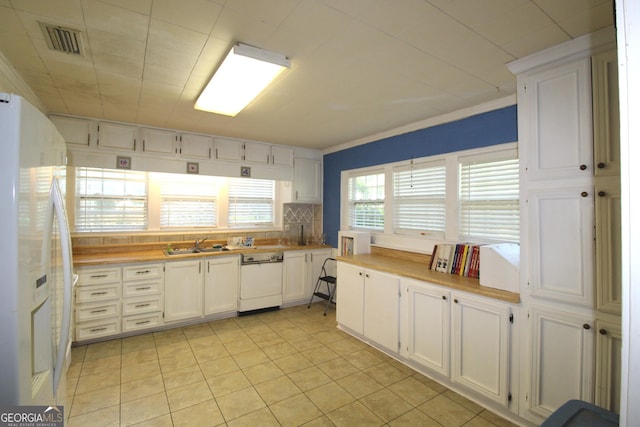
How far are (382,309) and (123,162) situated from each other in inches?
137

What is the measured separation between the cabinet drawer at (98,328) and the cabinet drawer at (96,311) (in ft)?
0.18

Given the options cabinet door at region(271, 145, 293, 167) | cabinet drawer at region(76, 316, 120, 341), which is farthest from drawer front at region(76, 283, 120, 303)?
cabinet door at region(271, 145, 293, 167)

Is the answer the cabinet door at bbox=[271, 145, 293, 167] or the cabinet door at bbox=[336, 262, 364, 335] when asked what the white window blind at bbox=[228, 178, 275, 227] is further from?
the cabinet door at bbox=[336, 262, 364, 335]

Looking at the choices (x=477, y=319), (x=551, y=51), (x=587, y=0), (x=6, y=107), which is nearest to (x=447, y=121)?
(x=551, y=51)

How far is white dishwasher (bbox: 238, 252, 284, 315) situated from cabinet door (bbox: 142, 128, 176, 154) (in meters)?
1.72

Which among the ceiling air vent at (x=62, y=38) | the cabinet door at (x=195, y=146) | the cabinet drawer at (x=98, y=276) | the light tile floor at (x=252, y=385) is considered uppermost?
the ceiling air vent at (x=62, y=38)

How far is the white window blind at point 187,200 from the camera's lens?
3.99m

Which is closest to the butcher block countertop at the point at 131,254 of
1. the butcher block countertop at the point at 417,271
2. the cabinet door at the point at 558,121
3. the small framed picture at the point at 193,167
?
the small framed picture at the point at 193,167

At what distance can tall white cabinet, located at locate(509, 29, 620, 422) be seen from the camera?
5.39 feet

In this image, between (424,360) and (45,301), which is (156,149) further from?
(424,360)

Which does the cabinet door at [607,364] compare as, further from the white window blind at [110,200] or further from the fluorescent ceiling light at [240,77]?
the white window blind at [110,200]

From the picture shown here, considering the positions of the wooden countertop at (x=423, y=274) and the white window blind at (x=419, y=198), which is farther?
the white window blind at (x=419, y=198)

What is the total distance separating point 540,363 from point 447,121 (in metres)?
2.24

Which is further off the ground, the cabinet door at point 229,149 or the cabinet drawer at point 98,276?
the cabinet door at point 229,149
